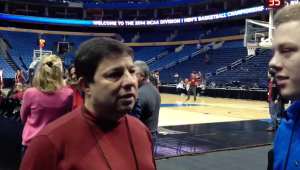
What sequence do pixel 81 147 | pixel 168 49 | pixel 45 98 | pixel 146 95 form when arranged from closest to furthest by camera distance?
pixel 81 147, pixel 45 98, pixel 146 95, pixel 168 49

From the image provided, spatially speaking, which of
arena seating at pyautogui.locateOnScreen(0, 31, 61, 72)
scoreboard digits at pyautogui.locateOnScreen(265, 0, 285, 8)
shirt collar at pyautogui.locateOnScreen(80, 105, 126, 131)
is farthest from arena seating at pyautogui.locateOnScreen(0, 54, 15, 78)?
shirt collar at pyautogui.locateOnScreen(80, 105, 126, 131)

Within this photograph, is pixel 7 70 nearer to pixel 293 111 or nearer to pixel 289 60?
pixel 293 111

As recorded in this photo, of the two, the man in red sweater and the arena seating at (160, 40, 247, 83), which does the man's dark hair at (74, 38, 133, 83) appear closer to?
the man in red sweater

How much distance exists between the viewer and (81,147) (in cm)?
140

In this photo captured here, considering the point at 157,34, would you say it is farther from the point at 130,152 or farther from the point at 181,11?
the point at 130,152

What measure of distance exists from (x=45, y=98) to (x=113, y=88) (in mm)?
1905

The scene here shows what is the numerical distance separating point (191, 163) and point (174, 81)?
25501 mm

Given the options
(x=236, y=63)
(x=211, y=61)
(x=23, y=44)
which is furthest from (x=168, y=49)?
(x=23, y=44)

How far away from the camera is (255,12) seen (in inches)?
1155

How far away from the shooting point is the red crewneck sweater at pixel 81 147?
1.34 m

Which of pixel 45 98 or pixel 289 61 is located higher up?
pixel 289 61

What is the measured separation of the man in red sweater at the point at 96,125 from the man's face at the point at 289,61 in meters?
0.65

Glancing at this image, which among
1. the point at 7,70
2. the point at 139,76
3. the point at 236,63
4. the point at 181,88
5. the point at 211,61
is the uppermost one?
the point at 211,61

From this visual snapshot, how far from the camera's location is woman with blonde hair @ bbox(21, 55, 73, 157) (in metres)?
3.07
